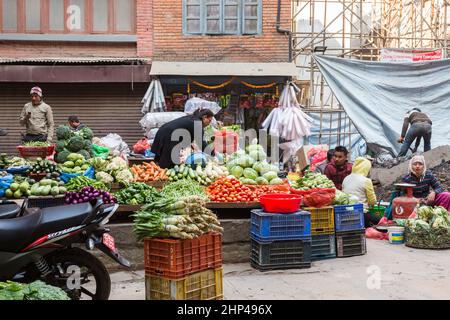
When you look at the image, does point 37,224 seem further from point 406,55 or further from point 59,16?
point 406,55

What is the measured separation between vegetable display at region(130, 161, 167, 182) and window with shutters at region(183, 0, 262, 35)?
306 inches

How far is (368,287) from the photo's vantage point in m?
6.34

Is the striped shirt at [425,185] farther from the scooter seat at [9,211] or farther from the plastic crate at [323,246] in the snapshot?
the scooter seat at [9,211]

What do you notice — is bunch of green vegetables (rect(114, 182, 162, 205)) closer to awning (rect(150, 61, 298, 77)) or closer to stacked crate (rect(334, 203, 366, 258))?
stacked crate (rect(334, 203, 366, 258))

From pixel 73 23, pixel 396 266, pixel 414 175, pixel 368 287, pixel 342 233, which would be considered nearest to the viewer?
pixel 368 287

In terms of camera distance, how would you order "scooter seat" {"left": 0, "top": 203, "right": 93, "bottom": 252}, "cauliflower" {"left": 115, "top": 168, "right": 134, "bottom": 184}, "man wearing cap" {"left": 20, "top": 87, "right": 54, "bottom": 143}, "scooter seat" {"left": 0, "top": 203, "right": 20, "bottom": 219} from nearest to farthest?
1. "scooter seat" {"left": 0, "top": 203, "right": 93, "bottom": 252}
2. "scooter seat" {"left": 0, "top": 203, "right": 20, "bottom": 219}
3. "cauliflower" {"left": 115, "top": 168, "right": 134, "bottom": 184}
4. "man wearing cap" {"left": 20, "top": 87, "right": 54, "bottom": 143}

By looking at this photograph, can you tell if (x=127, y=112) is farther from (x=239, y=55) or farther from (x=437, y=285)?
(x=437, y=285)

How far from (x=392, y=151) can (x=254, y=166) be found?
276 inches

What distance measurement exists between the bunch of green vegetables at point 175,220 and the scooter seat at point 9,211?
1123 millimetres

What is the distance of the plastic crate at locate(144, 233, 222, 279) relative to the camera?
520cm

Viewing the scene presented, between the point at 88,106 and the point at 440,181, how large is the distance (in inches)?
364

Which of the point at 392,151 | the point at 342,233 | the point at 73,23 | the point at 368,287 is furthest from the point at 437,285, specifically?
the point at 73,23

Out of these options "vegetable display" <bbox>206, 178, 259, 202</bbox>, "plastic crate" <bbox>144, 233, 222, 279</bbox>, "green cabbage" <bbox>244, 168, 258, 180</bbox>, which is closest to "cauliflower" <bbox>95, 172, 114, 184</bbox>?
"vegetable display" <bbox>206, 178, 259, 202</bbox>
